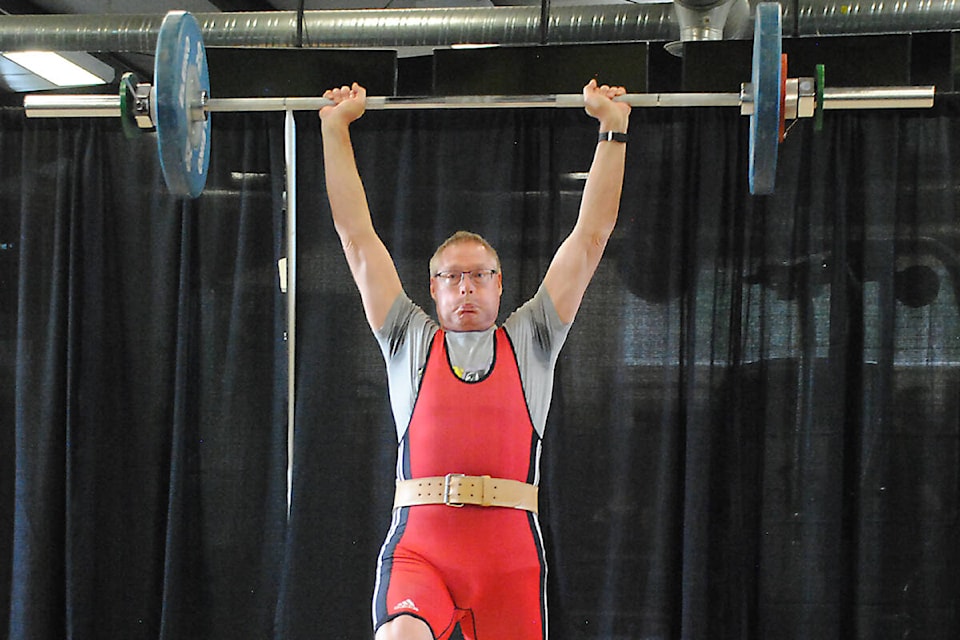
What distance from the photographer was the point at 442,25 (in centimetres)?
407

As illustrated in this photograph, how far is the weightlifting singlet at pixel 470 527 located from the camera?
2.65m

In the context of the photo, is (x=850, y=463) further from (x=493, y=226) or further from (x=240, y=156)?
(x=240, y=156)

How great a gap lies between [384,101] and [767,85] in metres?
0.99

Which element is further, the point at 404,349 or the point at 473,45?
the point at 473,45

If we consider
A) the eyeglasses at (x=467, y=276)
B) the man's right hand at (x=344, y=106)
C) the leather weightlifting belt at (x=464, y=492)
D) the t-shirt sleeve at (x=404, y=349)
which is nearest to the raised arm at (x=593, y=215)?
the eyeglasses at (x=467, y=276)

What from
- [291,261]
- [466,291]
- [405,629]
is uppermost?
[291,261]

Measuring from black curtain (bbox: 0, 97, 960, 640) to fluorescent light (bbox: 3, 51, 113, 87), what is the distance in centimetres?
65

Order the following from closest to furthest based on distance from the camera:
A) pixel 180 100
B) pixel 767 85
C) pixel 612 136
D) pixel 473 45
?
1. pixel 767 85
2. pixel 180 100
3. pixel 612 136
4. pixel 473 45

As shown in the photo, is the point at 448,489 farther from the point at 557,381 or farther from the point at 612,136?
the point at 557,381

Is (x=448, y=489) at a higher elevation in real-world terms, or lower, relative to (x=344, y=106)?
lower

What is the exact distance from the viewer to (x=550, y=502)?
13.5ft

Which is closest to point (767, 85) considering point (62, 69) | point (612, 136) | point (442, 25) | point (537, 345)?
point (612, 136)

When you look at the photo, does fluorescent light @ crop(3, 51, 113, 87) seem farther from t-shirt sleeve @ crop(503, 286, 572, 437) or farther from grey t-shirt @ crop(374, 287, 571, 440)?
t-shirt sleeve @ crop(503, 286, 572, 437)

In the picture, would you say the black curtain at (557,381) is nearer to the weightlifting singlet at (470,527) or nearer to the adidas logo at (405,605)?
the weightlifting singlet at (470,527)
